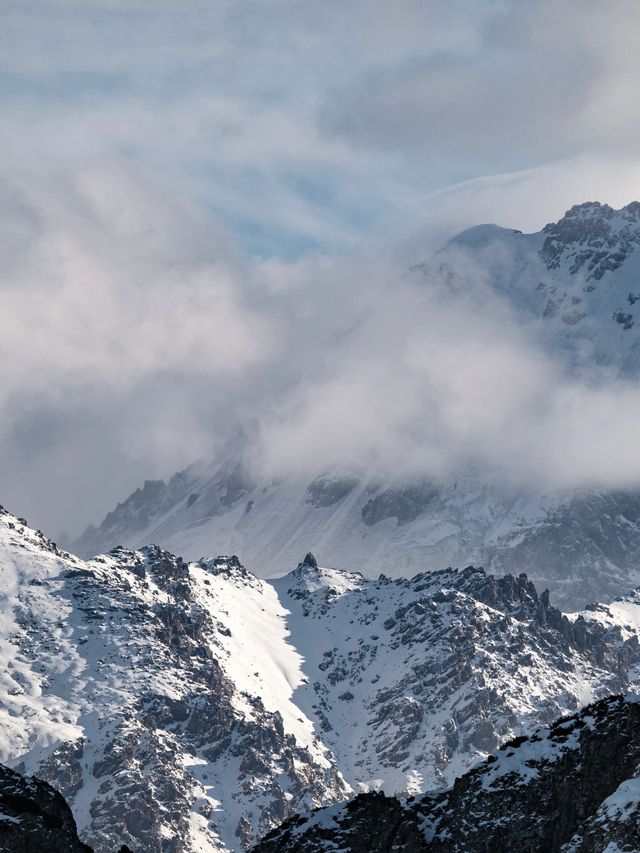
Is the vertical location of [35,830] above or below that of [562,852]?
above

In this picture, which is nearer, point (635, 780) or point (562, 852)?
point (635, 780)

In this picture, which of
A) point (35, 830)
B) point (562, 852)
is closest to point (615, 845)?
point (562, 852)

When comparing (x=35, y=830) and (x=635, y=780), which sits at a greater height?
(x=35, y=830)

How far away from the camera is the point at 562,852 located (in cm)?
19538

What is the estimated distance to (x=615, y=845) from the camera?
16188cm

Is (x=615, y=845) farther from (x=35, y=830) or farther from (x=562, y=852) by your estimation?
(x=35, y=830)

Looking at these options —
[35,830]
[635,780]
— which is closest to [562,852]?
[635,780]

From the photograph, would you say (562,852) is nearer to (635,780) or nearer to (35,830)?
(635,780)

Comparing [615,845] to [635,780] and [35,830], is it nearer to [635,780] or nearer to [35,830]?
[635,780]

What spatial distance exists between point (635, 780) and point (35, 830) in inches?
2495

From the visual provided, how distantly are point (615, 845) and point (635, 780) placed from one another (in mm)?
10532

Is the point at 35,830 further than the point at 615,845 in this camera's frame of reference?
Yes

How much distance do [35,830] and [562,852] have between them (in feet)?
179

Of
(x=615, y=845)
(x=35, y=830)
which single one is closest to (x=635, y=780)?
(x=615, y=845)
